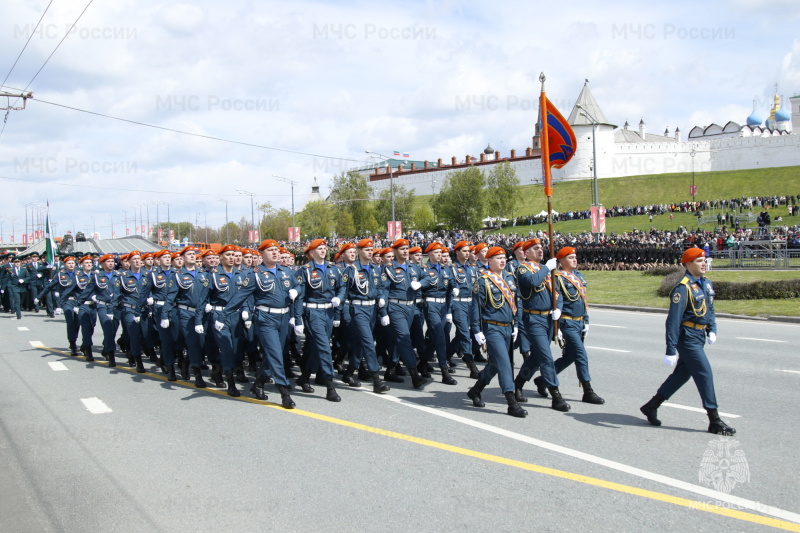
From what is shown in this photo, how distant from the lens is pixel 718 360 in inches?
414

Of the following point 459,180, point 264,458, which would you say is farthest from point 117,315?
point 459,180

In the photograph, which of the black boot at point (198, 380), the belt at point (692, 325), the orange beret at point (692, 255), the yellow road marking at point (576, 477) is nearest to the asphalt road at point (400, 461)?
the yellow road marking at point (576, 477)

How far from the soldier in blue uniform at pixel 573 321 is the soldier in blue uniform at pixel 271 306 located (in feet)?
10.6

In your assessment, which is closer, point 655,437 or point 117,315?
point 655,437

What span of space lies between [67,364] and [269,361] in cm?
583

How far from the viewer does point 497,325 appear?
777 cm

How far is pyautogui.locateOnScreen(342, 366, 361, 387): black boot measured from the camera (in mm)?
9570

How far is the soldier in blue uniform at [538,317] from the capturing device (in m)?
7.69

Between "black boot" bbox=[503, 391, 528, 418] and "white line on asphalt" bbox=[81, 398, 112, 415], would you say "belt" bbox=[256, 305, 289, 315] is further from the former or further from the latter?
"black boot" bbox=[503, 391, 528, 418]

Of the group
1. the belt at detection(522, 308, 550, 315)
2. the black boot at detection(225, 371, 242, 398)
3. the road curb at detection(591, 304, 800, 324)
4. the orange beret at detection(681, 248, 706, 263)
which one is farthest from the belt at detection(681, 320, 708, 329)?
the road curb at detection(591, 304, 800, 324)

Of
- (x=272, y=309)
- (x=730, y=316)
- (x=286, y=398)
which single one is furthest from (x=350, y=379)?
(x=730, y=316)

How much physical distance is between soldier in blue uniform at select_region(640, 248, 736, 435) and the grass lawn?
38.9ft

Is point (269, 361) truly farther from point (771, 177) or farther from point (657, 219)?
point (771, 177)

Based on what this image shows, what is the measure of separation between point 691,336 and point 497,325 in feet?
6.77
